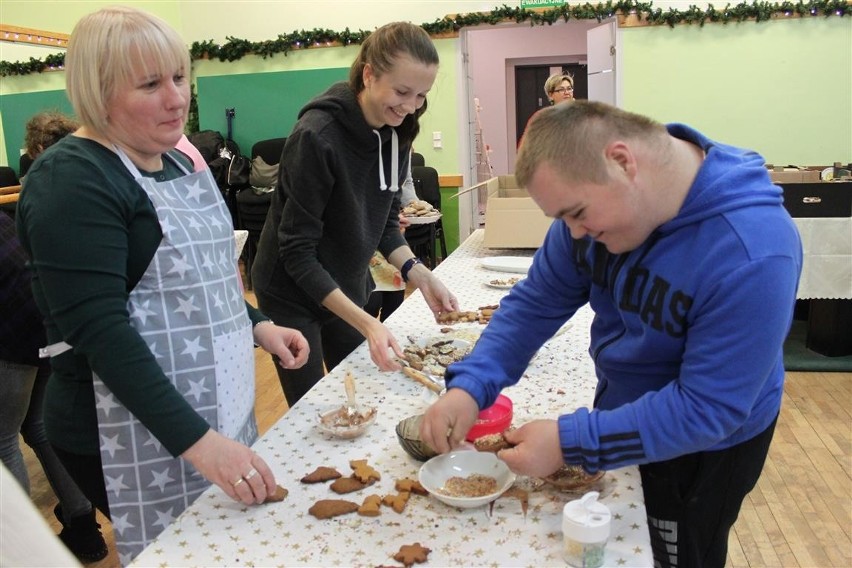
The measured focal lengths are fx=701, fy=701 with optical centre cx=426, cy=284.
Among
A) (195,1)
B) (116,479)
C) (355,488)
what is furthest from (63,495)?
(195,1)

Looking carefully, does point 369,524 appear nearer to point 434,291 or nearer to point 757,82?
point 434,291

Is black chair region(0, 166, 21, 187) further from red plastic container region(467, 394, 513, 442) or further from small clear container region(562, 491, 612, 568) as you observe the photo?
small clear container region(562, 491, 612, 568)

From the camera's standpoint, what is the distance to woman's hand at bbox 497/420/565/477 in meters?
0.96

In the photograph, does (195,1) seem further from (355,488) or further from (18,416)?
(355,488)

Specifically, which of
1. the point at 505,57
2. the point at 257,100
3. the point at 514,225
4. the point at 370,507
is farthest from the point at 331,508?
the point at 505,57

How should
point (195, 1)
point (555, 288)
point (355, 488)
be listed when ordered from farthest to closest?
point (195, 1), point (555, 288), point (355, 488)

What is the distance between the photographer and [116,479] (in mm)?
1150

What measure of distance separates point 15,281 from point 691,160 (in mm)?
1745

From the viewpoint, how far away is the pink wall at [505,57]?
9.12m

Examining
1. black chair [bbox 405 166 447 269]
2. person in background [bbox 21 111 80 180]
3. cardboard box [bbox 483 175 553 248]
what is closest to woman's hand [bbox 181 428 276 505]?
person in background [bbox 21 111 80 180]

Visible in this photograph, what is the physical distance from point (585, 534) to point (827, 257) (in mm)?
3100

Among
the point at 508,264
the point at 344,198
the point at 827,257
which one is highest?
the point at 344,198

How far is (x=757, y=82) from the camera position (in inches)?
226

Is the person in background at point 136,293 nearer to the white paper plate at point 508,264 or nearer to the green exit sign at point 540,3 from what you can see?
the white paper plate at point 508,264
